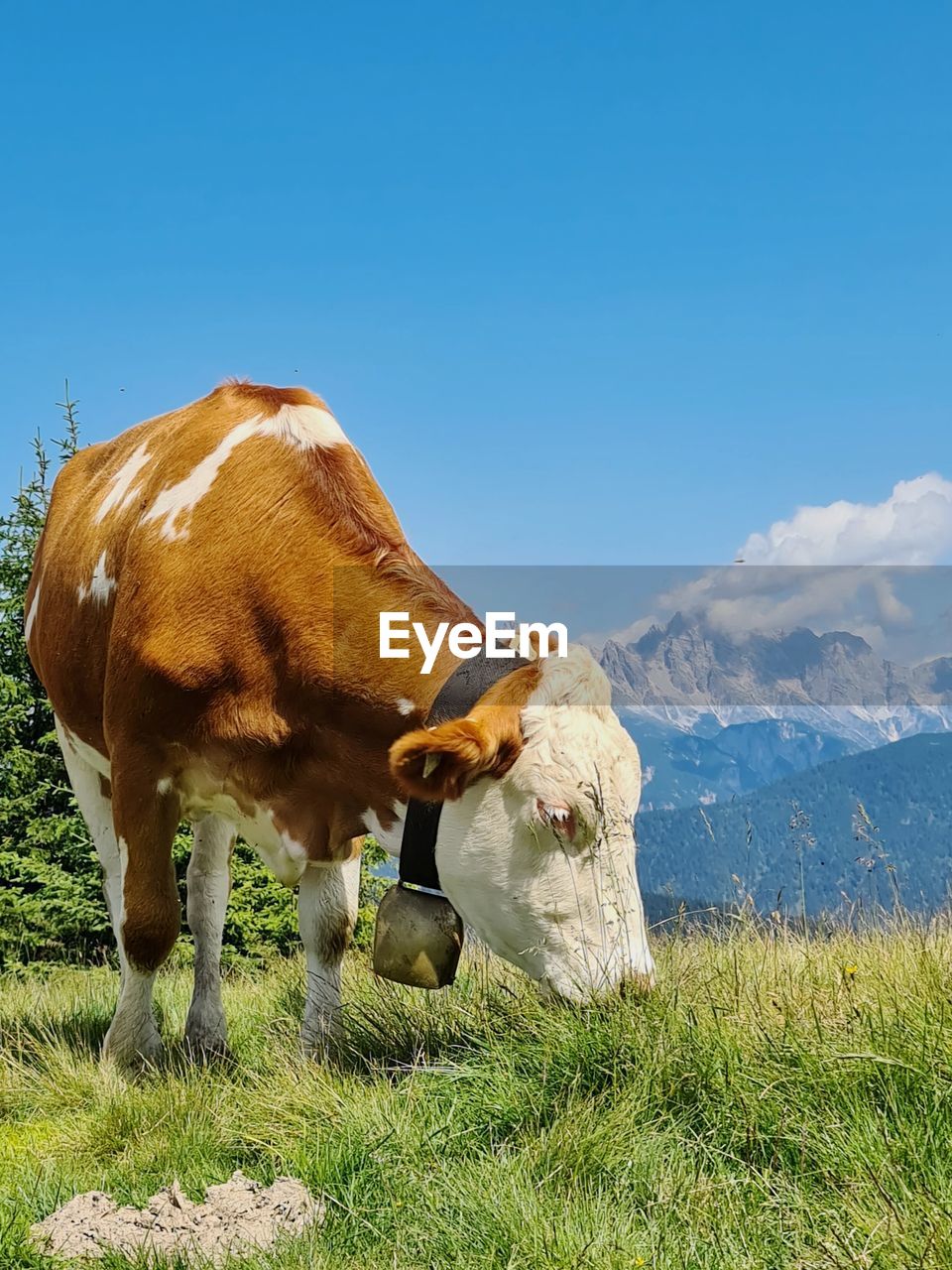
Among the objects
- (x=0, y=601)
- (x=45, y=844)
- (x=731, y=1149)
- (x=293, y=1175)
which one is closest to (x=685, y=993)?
(x=731, y=1149)

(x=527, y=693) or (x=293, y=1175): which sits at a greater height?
(x=527, y=693)

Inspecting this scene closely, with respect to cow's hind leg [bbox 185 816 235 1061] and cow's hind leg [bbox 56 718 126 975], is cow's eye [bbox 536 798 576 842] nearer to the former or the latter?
cow's hind leg [bbox 185 816 235 1061]

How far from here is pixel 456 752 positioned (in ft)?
14.2

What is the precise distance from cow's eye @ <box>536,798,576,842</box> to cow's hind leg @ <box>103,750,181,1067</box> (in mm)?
1987

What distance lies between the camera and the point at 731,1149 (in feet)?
12.0

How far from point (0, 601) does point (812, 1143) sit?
8.30 metres

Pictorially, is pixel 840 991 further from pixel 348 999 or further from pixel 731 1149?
pixel 348 999

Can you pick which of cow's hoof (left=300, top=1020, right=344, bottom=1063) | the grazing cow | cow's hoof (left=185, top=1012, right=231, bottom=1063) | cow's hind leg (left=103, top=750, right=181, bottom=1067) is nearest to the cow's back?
the grazing cow

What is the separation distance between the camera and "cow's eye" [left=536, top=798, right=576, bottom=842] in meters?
4.50

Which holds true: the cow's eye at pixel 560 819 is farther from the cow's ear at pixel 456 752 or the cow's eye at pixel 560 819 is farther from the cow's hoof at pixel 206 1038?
the cow's hoof at pixel 206 1038

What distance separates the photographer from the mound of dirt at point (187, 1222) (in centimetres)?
345

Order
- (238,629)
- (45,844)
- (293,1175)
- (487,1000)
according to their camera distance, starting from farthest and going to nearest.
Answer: (45,844), (238,629), (487,1000), (293,1175)

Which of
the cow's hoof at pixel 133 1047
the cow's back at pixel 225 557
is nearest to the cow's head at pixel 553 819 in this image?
the cow's back at pixel 225 557

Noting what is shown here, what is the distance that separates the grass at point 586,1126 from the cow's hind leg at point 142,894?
1.06 feet
